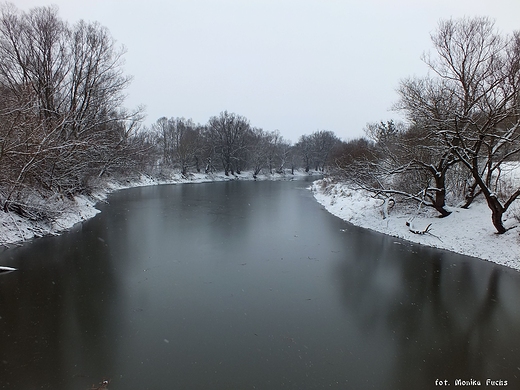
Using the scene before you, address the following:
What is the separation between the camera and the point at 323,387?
3520mm

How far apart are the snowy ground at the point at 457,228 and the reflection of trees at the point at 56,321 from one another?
33.5 ft

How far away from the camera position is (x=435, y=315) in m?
5.53

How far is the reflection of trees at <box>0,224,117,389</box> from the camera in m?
3.61

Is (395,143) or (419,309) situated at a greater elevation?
(395,143)

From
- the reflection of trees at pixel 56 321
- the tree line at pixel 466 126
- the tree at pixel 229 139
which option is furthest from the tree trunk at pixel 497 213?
the tree at pixel 229 139

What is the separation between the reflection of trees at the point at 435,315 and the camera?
4.02 meters

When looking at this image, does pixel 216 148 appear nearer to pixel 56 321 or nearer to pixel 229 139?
pixel 229 139

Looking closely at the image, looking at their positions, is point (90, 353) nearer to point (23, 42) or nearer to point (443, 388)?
point (443, 388)

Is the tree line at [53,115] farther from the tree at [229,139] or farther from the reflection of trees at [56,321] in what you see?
the tree at [229,139]

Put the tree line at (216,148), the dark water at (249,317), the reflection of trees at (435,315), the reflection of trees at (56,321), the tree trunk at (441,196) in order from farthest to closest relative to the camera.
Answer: the tree line at (216,148) → the tree trunk at (441,196) → the reflection of trees at (435,315) → the dark water at (249,317) → the reflection of trees at (56,321)

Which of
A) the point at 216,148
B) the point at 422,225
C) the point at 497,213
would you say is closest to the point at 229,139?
the point at 216,148

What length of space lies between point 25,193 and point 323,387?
1145 cm

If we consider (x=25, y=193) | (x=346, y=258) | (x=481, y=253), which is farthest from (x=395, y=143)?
(x=25, y=193)

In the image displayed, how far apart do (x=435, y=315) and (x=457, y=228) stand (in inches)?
267
